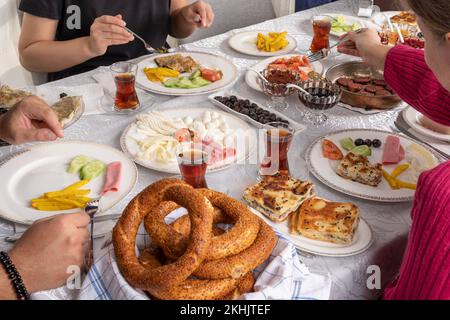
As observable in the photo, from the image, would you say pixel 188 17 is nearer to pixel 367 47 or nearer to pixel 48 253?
pixel 367 47

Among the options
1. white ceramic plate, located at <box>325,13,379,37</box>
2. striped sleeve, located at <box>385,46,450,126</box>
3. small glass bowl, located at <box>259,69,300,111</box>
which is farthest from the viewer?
white ceramic plate, located at <box>325,13,379,37</box>

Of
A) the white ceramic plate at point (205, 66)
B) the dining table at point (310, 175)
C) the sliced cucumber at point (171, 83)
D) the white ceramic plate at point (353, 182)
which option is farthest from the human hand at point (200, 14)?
the white ceramic plate at point (353, 182)

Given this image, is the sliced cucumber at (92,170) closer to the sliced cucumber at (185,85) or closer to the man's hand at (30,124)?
the man's hand at (30,124)

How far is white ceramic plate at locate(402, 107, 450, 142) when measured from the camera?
5.29ft

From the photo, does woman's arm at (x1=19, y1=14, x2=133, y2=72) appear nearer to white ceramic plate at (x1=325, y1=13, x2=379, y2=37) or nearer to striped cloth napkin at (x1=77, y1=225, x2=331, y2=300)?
striped cloth napkin at (x1=77, y1=225, x2=331, y2=300)

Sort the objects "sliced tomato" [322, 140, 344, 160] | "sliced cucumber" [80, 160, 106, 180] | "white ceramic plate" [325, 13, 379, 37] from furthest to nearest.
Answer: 1. "white ceramic plate" [325, 13, 379, 37]
2. "sliced tomato" [322, 140, 344, 160]
3. "sliced cucumber" [80, 160, 106, 180]

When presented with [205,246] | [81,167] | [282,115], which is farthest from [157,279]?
[282,115]

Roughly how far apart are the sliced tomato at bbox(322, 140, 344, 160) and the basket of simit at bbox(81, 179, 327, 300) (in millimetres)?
508

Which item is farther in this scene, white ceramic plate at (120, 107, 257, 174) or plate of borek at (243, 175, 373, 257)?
white ceramic plate at (120, 107, 257, 174)

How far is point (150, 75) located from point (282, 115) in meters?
0.61

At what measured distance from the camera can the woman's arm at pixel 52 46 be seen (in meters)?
1.90

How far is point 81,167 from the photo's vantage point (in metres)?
1.40

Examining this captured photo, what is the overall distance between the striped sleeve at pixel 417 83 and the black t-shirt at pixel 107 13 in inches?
46.5

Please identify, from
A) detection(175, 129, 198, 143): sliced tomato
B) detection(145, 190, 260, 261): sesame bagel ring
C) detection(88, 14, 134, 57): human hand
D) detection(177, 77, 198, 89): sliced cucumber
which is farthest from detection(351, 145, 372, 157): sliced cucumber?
detection(88, 14, 134, 57): human hand
